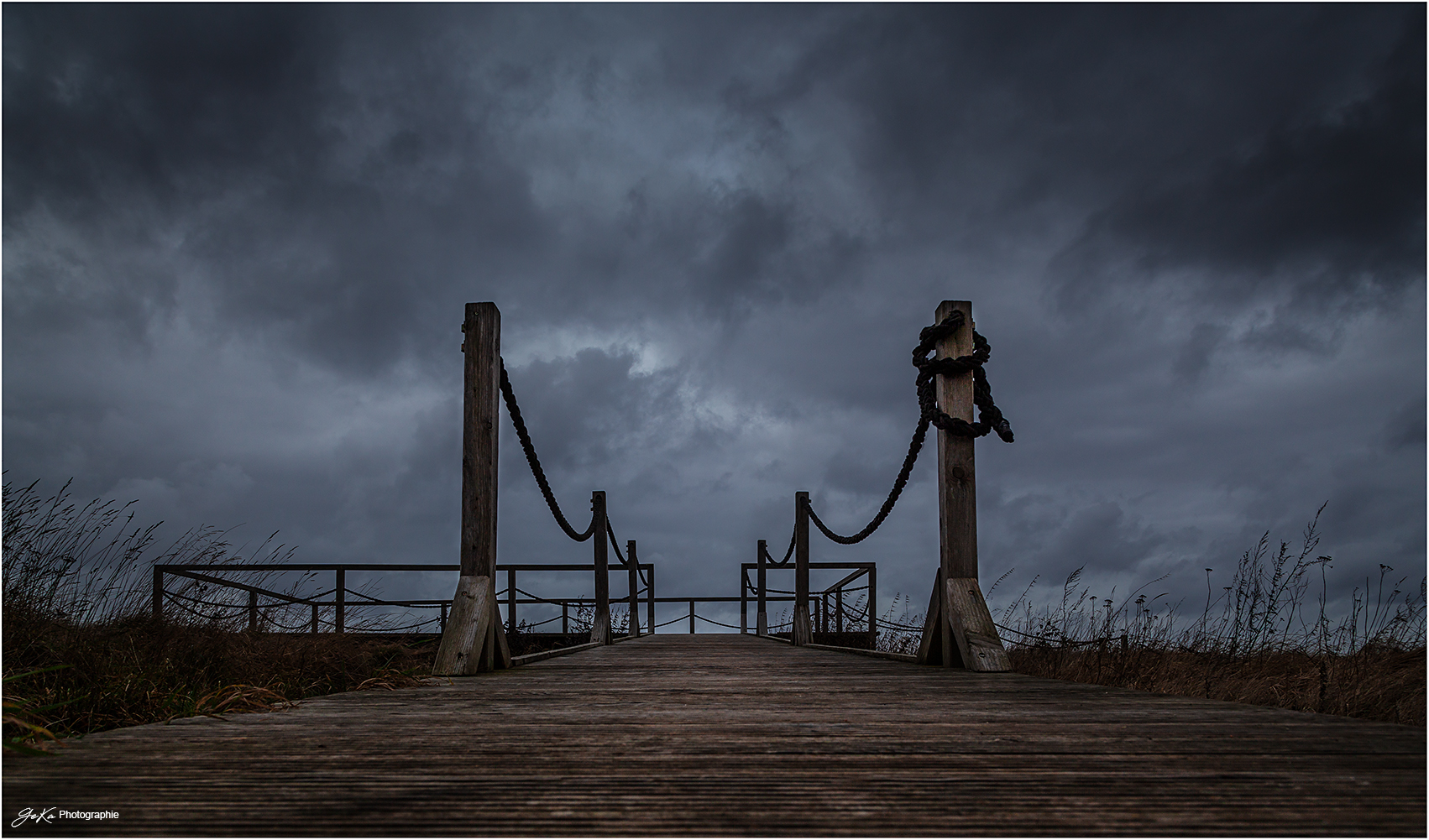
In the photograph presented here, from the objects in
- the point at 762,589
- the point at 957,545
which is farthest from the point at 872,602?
the point at 957,545

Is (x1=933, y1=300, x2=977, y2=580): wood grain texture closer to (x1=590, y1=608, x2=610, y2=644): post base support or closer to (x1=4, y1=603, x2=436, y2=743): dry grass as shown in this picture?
(x1=4, y1=603, x2=436, y2=743): dry grass

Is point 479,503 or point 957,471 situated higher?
point 957,471

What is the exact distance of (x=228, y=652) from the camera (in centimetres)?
427

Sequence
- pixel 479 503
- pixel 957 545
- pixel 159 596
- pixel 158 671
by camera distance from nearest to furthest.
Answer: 1. pixel 158 671
2. pixel 957 545
3. pixel 479 503
4. pixel 159 596

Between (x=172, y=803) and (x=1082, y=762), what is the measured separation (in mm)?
1620

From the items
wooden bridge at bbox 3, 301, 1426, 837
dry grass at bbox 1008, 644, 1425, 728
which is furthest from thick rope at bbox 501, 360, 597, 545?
dry grass at bbox 1008, 644, 1425, 728

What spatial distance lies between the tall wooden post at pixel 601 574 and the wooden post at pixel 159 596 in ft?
14.2

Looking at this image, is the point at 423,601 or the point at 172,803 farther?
the point at 423,601

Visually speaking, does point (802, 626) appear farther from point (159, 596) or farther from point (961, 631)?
point (159, 596)

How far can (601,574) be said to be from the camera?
9547 millimetres

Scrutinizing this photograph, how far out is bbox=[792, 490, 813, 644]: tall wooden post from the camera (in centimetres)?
903

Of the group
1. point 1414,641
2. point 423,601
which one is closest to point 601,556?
point 423,601

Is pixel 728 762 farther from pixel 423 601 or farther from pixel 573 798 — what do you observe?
pixel 423 601

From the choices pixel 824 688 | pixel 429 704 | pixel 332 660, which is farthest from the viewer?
pixel 332 660
